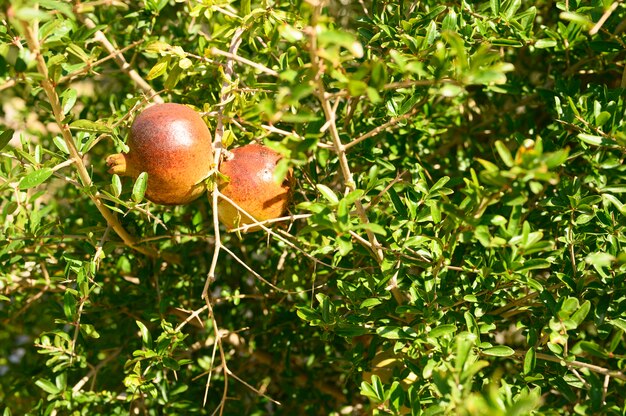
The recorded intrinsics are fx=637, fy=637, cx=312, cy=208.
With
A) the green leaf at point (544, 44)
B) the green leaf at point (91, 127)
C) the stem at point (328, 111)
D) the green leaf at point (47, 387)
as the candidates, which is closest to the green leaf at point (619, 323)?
the stem at point (328, 111)

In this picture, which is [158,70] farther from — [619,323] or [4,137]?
[619,323]

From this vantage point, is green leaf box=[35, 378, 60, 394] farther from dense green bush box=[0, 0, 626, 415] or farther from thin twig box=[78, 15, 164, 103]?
thin twig box=[78, 15, 164, 103]

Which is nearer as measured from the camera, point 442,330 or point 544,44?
point 442,330

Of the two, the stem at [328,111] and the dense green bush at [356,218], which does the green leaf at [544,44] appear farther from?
the stem at [328,111]

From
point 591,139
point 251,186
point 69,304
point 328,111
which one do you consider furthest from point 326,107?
point 69,304

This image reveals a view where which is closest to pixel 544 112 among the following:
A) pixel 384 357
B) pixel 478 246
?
pixel 478 246

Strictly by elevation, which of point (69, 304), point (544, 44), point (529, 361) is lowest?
point (69, 304)

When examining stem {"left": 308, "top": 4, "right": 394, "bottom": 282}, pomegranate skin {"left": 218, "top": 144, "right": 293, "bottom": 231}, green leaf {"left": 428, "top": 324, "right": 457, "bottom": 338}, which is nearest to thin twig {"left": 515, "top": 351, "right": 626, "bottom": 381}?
green leaf {"left": 428, "top": 324, "right": 457, "bottom": 338}
